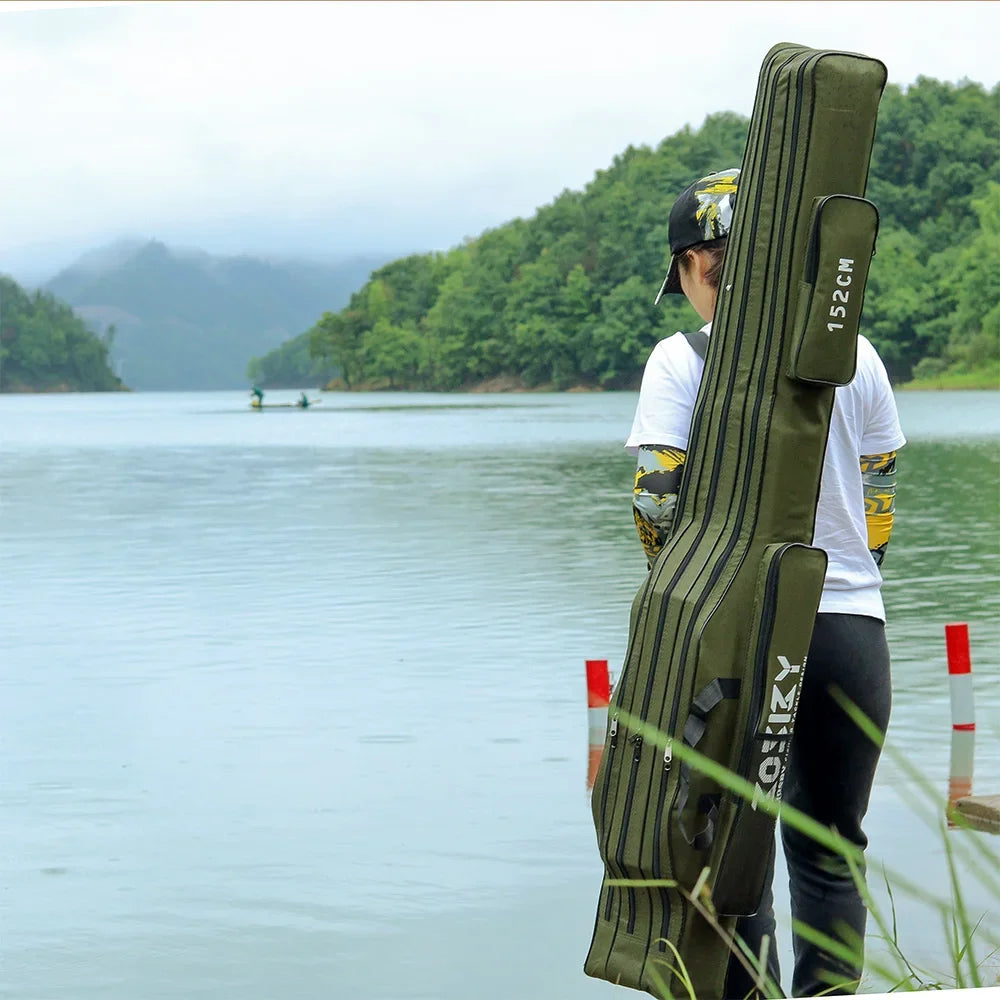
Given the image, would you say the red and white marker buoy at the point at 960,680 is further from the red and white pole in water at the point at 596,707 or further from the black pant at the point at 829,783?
the black pant at the point at 829,783

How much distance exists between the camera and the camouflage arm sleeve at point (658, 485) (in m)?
3.35

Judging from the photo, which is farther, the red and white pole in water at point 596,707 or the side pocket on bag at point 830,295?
the red and white pole in water at point 596,707

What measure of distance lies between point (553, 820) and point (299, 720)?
232 centimetres

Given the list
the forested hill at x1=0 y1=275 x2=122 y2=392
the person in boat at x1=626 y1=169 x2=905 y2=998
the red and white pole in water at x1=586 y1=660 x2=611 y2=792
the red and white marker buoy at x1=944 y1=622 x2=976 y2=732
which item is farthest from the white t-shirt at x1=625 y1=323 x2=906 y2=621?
the forested hill at x1=0 y1=275 x2=122 y2=392

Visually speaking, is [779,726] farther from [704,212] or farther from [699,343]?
[704,212]

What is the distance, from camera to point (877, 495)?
3.56 metres

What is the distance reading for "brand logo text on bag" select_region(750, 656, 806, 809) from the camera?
3.21 m

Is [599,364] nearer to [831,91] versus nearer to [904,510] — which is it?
A: [904,510]

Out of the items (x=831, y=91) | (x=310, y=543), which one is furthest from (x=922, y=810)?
(x=310, y=543)

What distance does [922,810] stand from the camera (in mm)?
2639

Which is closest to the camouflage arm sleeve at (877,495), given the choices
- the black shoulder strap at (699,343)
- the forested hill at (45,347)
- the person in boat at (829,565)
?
the person in boat at (829,565)

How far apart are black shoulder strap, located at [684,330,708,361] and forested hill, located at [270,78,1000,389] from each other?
92714 mm

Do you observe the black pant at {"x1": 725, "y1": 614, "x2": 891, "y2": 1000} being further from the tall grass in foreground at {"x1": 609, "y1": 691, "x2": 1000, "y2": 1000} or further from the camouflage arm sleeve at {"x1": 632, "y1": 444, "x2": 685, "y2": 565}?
the camouflage arm sleeve at {"x1": 632, "y1": 444, "x2": 685, "y2": 565}

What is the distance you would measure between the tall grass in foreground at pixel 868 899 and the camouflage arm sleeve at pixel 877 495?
37 centimetres
